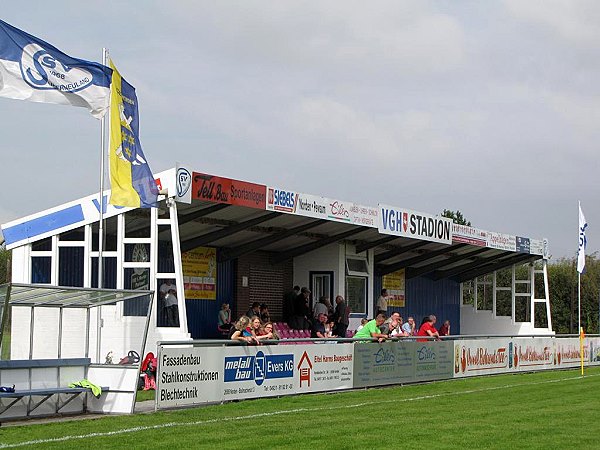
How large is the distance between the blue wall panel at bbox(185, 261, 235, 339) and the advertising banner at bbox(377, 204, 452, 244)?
4647 millimetres

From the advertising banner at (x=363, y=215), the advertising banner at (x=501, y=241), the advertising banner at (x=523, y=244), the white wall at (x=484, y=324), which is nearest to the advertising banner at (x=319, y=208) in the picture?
the advertising banner at (x=363, y=215)

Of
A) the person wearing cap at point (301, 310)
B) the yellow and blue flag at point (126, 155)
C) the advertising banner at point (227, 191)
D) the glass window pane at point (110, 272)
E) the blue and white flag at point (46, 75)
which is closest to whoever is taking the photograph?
the blue and white flag at point (46, 75)

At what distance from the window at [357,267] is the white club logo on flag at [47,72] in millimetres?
18071

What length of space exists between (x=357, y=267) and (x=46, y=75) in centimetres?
1983

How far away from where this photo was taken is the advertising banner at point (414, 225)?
30.8m

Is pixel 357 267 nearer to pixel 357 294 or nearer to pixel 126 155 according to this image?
pixel 357 294

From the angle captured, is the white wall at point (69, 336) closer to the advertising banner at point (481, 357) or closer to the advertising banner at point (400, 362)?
the advertising banner at point (400, 362)

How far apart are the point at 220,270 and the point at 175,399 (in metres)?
13.8

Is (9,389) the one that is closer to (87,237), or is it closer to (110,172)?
(110,172)

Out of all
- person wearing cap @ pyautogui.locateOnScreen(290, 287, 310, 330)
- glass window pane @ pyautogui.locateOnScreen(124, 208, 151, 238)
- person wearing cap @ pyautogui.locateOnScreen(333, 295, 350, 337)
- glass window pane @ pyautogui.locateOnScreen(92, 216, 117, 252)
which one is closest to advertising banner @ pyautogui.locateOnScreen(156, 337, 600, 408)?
person wearing cap @ pyautogui.locateOnScreen(333, 295, 350, 337)

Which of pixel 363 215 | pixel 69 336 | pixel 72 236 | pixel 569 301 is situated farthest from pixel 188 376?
pixel 569 301

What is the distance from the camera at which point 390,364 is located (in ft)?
72.3

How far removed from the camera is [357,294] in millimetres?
33906

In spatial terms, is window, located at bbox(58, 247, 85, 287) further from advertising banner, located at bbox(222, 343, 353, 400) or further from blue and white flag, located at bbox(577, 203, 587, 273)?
blue and white flag, located at bbox(577, 203, 587, 273)
